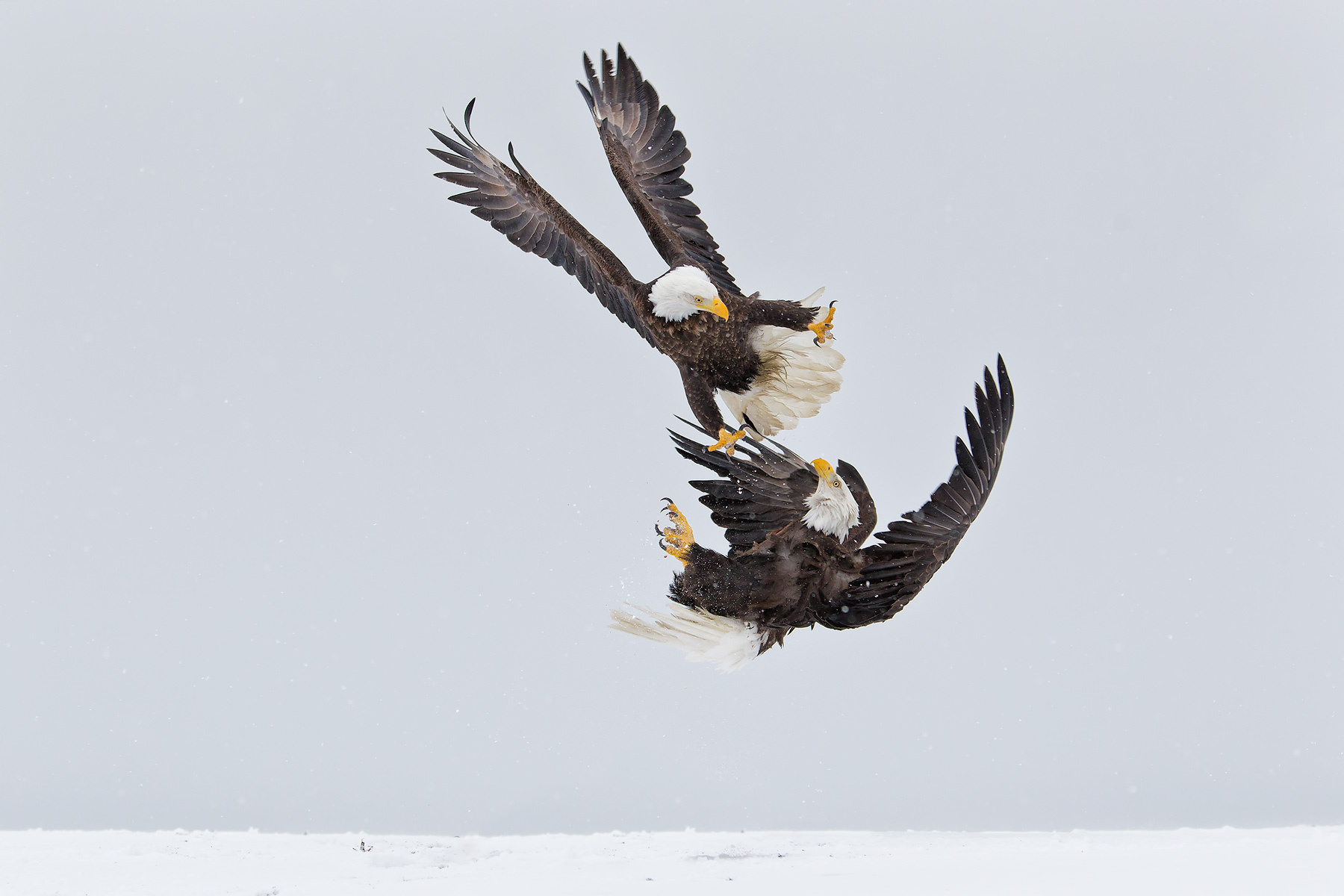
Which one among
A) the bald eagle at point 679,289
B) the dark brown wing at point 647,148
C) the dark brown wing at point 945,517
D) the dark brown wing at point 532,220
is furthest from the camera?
the dark brown wing at point 647,148

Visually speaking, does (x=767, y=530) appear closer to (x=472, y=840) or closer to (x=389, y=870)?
(x=389, y=870)

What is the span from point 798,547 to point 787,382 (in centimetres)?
Result: 84

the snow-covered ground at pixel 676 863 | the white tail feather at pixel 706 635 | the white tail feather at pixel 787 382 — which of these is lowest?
the snow-covered ground at pixel 676 863

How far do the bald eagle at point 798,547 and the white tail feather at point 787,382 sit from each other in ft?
1.81

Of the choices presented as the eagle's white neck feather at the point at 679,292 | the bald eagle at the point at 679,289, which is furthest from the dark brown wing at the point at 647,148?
the eagle's white neck feather at the point at 679,292

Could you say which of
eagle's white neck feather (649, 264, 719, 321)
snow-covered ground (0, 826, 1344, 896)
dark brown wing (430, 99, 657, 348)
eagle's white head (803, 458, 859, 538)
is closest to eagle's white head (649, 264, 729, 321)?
eagle's white neck feather (649, 264, 719, 321)

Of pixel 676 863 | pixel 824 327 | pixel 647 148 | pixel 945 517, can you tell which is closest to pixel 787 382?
pixel 824 327

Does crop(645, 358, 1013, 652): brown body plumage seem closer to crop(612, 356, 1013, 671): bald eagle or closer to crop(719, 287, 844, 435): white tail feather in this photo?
crop(612, 356, 1013, 671): bald eagle

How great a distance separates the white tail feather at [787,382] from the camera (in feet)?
12.3

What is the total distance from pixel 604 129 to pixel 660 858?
3.00 meters

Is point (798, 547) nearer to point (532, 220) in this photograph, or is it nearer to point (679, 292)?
point (679, 292)

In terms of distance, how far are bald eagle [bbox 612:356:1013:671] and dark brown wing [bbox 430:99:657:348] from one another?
0.89m

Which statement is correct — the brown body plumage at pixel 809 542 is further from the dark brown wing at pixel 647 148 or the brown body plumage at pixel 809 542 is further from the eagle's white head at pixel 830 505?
the dark brown wing at pixel 647 148

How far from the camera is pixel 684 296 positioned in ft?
11.5
